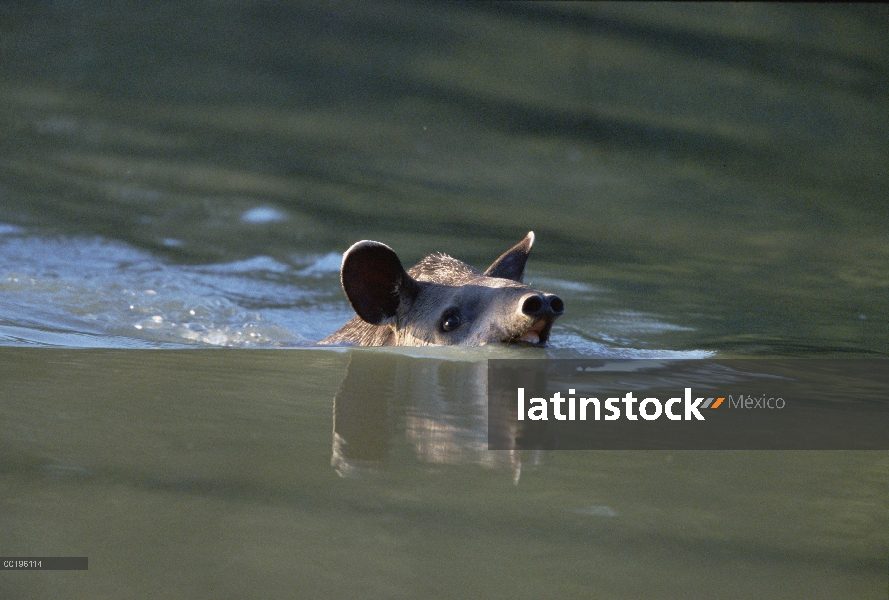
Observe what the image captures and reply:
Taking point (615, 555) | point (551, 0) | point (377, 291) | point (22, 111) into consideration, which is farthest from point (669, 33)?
point (615, 555)

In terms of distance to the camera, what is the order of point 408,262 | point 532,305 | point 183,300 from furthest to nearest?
point 408,262 < point 183,300 < point 532,305

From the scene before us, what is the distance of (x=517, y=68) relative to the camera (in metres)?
12.4

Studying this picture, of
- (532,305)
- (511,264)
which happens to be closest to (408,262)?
(511,264)

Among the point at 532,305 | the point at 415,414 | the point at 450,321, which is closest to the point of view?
the point at 415,414

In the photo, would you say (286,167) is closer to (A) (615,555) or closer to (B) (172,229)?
(B) (172,229)

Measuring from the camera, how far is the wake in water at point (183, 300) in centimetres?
605

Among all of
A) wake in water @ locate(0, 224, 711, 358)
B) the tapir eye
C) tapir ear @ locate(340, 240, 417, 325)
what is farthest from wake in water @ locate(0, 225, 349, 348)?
the tapir eye

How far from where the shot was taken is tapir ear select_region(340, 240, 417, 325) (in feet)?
15.5

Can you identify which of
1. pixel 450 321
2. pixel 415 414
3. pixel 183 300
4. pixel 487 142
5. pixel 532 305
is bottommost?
pixel 183 300

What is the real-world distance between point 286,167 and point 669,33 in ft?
16.5

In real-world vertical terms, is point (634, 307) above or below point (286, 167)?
below

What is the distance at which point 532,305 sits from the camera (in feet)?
13.5

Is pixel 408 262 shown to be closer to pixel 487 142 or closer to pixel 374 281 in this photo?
pixel 487 142

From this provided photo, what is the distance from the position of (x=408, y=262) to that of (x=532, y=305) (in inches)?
177
